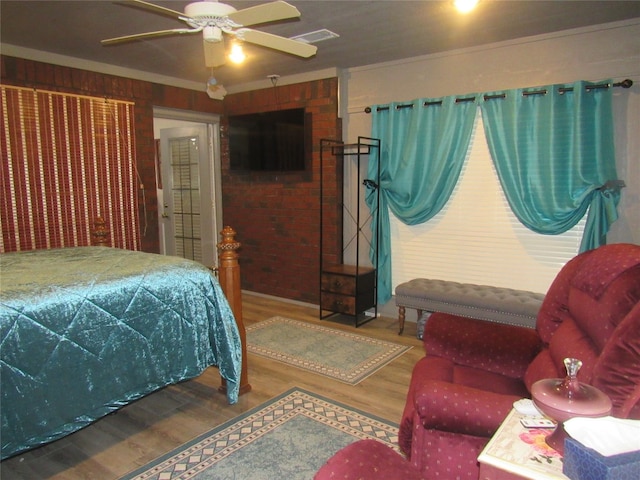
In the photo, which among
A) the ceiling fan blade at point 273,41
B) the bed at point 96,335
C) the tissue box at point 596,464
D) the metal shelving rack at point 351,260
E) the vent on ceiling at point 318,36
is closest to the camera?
the tissue box at point 596,464

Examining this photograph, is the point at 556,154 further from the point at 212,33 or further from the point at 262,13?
the point at 212,33

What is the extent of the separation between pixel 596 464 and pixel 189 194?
533cm

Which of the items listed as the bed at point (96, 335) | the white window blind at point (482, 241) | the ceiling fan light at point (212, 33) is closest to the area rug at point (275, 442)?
the bed at point (96, 335)

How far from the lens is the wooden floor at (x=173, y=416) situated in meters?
2.19

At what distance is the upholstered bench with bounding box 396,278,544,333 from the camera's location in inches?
129

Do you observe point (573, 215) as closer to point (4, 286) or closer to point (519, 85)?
point (519, 85)

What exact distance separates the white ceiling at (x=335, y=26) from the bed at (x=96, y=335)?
1.63 metres

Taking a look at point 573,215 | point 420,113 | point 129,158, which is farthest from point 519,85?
point 129,158

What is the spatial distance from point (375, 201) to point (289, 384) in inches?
81.3

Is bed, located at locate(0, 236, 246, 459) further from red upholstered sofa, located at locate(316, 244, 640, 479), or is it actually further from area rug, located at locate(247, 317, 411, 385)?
red upholstered sofa, located at locate(316, 244, 640, 479)

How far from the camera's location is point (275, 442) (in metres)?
2.34

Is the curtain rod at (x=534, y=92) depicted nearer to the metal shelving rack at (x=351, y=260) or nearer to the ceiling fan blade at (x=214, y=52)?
the metal shelving rack at (x=351, y=260)

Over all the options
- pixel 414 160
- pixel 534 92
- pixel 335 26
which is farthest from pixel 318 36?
pixel 534 92

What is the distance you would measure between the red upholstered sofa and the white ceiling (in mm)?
1868
